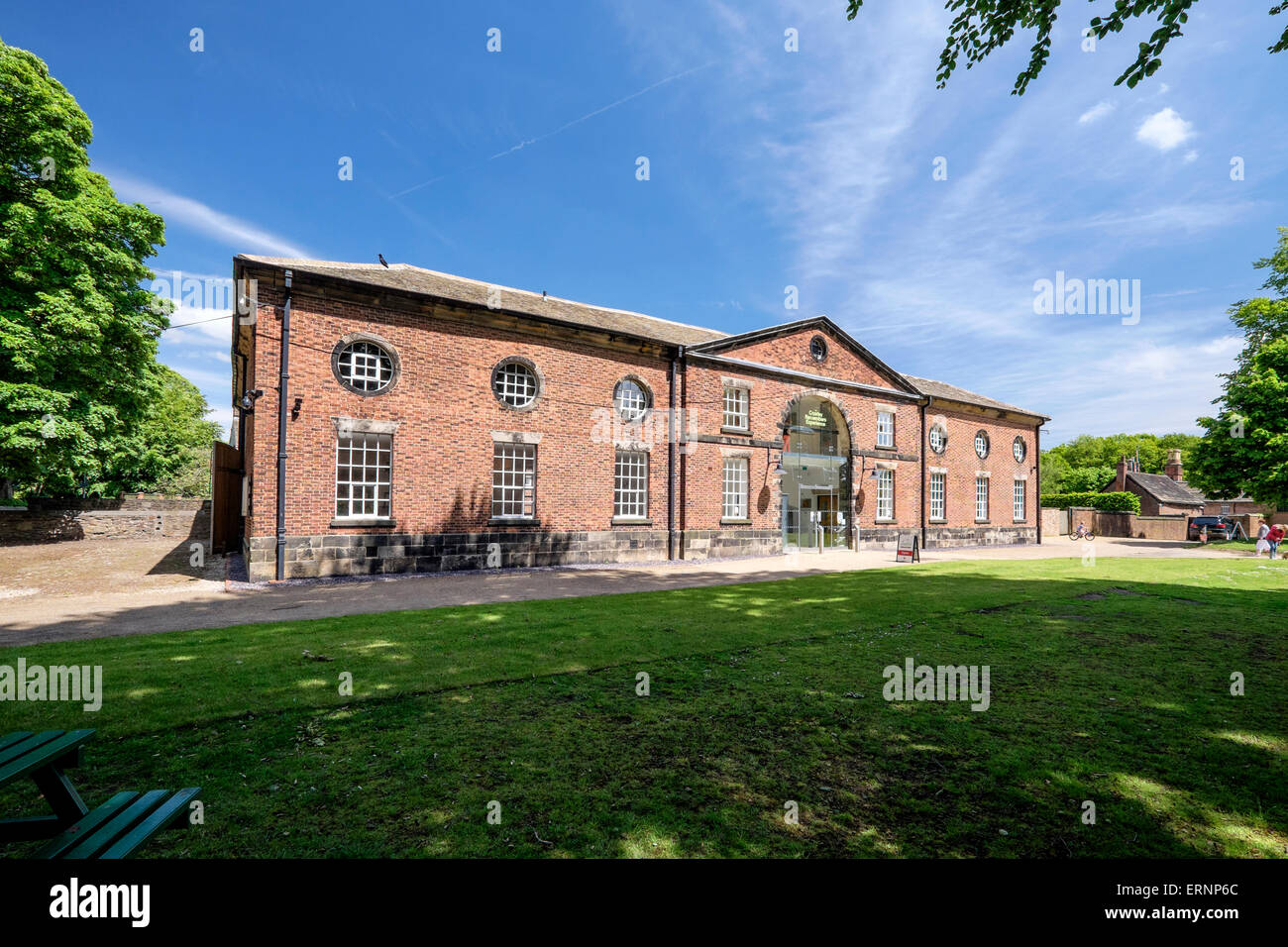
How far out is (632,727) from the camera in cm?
425

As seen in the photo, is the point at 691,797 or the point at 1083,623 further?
the point at 1083,623

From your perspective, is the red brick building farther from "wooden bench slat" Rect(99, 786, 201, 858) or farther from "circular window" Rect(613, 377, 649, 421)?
"wooden bench slat" Rect(99, 786, 201, 858)

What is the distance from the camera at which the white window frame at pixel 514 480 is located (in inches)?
637

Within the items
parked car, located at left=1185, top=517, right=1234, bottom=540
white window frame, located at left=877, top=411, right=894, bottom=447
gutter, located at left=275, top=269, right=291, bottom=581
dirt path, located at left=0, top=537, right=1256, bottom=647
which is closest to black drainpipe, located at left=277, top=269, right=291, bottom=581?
gutter, located at left=275, top=269, right=291, bottom=581

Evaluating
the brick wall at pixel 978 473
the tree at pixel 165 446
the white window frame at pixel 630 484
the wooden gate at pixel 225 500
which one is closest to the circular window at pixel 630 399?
the white window frame at pixel 630 484

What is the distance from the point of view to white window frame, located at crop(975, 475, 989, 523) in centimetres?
2867

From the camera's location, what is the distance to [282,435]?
43.1 ft

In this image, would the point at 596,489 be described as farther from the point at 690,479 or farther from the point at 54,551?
the point at 54,551

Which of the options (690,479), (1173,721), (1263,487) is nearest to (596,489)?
(690,479)

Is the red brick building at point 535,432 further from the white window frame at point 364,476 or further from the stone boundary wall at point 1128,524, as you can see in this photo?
the stone boundary wall at point 1128,524

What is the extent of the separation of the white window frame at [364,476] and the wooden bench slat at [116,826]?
12.3 meters

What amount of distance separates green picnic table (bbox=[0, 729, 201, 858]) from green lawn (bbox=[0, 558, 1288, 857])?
0.29m

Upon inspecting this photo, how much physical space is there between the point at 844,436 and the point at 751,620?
56.7ft
